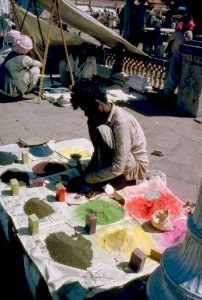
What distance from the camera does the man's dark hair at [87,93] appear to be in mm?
3344

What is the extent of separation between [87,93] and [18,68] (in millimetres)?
4534

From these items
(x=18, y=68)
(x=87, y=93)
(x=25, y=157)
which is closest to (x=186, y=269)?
(x=87, y=93)

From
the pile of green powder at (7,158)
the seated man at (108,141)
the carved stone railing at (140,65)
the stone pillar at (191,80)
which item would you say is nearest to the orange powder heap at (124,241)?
the seated man at (108,141)

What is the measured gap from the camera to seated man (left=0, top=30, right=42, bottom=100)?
7254 millimetres

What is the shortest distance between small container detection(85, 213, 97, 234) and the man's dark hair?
1.17 metres

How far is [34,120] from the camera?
6645mm

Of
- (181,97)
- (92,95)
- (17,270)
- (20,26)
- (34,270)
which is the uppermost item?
(20,26)

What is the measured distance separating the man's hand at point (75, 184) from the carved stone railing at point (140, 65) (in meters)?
5.69

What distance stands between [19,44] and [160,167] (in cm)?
436

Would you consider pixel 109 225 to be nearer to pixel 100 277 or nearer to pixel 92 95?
pixel 100 277

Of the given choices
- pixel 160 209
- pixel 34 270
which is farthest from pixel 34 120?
pixel 34 270

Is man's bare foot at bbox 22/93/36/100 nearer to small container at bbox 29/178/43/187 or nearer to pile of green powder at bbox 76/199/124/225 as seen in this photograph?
small container at bbox 29/178/43/187

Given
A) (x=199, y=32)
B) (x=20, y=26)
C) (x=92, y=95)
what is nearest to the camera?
(x=92, y=95)

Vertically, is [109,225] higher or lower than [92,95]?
lower
